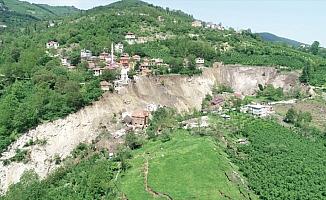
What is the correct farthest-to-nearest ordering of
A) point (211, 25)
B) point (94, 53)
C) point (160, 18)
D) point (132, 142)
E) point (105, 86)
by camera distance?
point (211, 25) < point (160, 18) < point (94, 53) < point (105, 86) < point (132, 142)

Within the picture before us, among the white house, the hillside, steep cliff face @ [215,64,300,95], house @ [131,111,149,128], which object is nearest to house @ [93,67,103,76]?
the hillside

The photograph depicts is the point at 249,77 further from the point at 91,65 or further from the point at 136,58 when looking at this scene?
the point at 91,65

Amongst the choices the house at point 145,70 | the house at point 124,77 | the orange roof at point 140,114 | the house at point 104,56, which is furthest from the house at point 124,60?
the orange roof at point 140,114

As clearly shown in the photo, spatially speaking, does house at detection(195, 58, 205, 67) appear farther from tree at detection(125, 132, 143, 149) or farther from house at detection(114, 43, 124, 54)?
tree at detection(125, 132, 143, 149)

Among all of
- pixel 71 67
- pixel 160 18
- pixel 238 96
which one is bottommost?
pixel 238 96

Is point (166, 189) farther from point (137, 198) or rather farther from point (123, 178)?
point (123, 178)

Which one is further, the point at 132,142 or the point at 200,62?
the point at 200,62

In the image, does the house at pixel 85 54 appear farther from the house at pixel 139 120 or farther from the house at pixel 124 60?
the house at pixel 139 120

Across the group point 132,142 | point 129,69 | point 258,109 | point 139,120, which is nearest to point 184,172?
point 132,142
